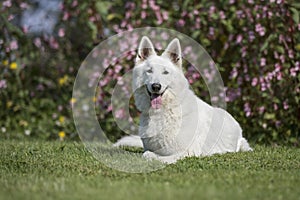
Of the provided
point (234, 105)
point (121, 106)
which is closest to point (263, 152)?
point (234, 105)

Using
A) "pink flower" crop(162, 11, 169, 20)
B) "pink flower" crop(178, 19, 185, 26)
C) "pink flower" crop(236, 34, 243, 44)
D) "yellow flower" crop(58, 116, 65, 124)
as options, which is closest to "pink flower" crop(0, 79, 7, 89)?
"yellow flower" crop(58, 116, 65, 124)

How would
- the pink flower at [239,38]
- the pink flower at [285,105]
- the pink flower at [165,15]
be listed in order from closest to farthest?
the pink flower at [285,105], the pink flower at [239,38], the pink flower at [165,15]

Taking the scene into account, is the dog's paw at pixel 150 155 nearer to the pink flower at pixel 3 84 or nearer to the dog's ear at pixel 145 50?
the dog's ear at pixel 145 50

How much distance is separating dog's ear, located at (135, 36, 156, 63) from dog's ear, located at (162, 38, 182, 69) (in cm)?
14

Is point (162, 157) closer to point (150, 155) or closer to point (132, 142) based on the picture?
point (150, 155)

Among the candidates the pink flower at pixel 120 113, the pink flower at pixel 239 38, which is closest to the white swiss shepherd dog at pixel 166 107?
the pink flower at pixel 239 38

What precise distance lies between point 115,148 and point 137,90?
1120 mm

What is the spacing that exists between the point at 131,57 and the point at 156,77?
10.4 feet

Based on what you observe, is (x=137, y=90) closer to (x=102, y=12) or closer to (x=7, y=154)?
(x=7, y=154)

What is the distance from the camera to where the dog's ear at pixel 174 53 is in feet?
16.3

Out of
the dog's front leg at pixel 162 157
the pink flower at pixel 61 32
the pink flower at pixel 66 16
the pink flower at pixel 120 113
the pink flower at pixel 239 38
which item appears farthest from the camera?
the pink flower at pixel 61 32

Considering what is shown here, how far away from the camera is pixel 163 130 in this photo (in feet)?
16.1

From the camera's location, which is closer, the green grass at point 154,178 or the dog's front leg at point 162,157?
the green grass at point 154,178

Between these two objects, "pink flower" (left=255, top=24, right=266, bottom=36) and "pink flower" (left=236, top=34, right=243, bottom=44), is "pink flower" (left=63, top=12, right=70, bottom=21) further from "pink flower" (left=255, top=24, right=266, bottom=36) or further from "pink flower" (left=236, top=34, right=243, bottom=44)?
"pink flower" (left=255, top=24, right=266, bottom=36)
